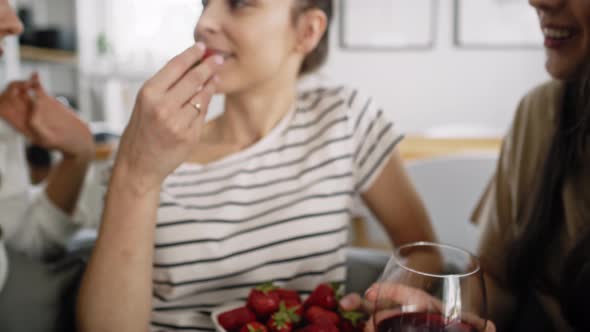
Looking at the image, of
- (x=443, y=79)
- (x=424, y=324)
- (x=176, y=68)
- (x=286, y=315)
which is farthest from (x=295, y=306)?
(x=443, y=79)

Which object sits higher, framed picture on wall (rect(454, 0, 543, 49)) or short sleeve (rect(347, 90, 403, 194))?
framed picture on wall (rect(454, 0, 543, 49))

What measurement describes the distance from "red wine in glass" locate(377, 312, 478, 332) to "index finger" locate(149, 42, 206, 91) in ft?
1.09

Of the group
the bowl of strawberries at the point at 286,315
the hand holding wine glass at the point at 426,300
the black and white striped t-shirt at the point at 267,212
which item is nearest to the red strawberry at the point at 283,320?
the bowl of strawberries at the point at 286,315

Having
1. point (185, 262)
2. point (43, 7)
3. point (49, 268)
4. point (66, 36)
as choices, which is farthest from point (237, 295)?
point (43, 7)

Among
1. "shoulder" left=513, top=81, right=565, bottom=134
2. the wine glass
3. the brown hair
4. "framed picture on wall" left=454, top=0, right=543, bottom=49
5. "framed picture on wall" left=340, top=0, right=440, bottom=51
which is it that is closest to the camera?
the wine glass

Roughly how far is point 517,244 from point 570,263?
84 mm

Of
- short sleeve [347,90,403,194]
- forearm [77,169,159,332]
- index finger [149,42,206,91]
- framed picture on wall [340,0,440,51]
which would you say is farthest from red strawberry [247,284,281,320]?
framed picture on wall [340,0,440,51]

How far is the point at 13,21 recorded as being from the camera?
63 cm

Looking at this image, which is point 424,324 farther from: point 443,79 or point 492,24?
point 492,24

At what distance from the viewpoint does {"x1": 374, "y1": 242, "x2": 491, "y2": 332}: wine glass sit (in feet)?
1.44

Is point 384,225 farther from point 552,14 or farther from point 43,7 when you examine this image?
point 43,7

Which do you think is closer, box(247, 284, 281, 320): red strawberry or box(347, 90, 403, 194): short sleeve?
box(247, 284, 281, 320): red strawberry

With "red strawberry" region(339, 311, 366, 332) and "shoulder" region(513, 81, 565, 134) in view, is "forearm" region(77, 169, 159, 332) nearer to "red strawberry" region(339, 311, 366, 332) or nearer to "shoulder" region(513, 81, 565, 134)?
"red strawberry" region(339, 311, 366, 332)

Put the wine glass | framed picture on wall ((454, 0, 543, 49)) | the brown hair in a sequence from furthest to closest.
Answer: framed picture on wall ((454, 0, 543, 49))
the brown hair
the wine glass
